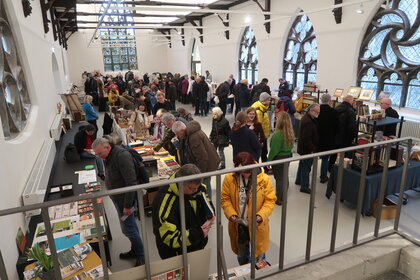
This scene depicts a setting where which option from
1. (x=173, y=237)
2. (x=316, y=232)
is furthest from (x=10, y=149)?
(x=316, y=232)

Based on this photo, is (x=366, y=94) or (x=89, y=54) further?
(x=89, y=54)

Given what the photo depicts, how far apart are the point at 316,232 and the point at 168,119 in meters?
2.63

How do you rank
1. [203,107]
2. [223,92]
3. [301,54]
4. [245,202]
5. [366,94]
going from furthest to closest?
[203,107] < [223,92] < [301,54] < [366,94] < [245,202]

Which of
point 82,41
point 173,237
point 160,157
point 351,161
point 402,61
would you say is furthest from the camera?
point 82,41

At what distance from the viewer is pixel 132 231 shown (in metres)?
3.19

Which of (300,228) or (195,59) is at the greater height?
(195,59)

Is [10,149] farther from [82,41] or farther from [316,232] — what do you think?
[82,41]

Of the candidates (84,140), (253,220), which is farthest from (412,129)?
(84,140)

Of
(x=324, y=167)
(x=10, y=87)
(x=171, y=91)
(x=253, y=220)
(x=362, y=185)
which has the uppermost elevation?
(x=10, y=87)

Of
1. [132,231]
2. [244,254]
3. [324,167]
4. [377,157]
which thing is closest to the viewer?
[244,254]

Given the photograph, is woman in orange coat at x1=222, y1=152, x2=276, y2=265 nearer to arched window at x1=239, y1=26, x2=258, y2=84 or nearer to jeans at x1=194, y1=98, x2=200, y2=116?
jeans at x1=194, y1=98, x2=200, y2=116

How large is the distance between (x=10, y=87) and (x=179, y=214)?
102 inches

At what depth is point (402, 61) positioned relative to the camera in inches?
277

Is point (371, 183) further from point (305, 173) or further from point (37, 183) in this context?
point (37, 183)
